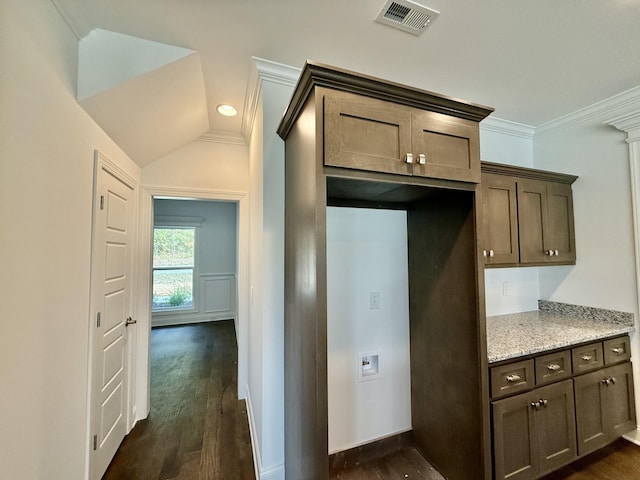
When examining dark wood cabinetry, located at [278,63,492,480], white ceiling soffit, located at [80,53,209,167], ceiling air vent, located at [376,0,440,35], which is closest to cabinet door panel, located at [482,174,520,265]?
dark wood cabinetry, located at [278,63,492,480]

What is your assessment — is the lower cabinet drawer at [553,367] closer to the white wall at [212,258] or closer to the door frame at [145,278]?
the door frame at [145,278]

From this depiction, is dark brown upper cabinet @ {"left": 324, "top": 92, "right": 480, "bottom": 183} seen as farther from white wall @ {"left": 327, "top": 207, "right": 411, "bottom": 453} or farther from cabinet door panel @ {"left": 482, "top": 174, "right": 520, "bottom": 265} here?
cabinet door panel @ {"left": 482, "top": 174, "right": 520, "bottom": 265}

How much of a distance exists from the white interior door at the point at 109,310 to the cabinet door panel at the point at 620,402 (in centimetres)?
355

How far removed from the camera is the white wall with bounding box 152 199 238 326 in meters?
5.84

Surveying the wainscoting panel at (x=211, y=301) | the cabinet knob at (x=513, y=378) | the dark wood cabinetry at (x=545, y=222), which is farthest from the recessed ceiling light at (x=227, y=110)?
the wainscoting panel at (x=211, y=301)

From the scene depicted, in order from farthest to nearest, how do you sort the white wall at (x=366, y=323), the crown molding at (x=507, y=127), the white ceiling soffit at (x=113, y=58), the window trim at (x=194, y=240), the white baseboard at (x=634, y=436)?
the window trim at (x=194, y=240), the crown molding at (x=507, y=127), the white baseboard at (x=634, y=436), the white wall at (x=366, y=323), the white ceiling soffit at (x=113, y=58)

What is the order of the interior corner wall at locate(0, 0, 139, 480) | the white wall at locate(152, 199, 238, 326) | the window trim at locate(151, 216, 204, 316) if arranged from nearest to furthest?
the interior corner wall at locate(0, 0, 139, 480)
the window trim at locate(151, 216, 204, 316)
the white wall at locate(152, 199, 238, 326)

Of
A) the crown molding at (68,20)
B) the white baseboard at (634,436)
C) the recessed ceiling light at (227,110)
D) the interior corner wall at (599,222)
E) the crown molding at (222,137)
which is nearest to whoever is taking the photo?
the crown molding at (68,20)

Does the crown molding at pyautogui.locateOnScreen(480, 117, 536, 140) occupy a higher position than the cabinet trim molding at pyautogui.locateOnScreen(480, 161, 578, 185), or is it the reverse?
the crown molding at pyautogui.locateOnScreen(480, 117, 536, 140)

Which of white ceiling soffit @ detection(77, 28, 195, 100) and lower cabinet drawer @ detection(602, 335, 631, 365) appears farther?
lower cabinet drawer @ detection(602, 335, 631, 365)

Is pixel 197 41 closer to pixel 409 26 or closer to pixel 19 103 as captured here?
pixel 19 103

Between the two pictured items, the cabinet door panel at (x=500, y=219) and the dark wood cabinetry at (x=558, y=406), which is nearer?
the dark wood cabinetry at (x=558, y=406)

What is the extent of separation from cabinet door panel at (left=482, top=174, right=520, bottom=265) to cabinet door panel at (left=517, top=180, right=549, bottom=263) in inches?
2.8

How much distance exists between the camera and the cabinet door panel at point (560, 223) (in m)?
2.35
